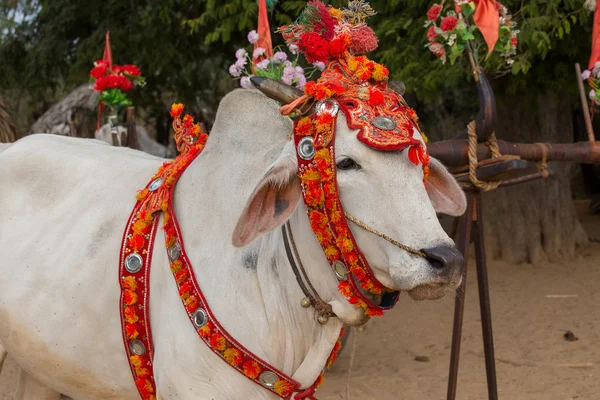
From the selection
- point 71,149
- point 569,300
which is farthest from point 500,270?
point 71,149

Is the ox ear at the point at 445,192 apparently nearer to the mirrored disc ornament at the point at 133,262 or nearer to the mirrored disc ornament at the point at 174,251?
the mirrored disc ornament at the point at 174,251

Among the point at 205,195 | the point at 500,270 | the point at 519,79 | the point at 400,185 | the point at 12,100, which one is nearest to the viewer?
the point at 400,185

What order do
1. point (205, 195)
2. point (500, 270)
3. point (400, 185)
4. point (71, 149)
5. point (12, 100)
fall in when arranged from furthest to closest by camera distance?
point (12, 100)
point (500, 270)
point (71, 149)
point (205, 195)
point (400, 185)

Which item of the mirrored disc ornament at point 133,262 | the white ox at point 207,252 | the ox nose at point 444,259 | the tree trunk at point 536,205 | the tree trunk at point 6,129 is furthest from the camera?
the tree trunk at point 536,205

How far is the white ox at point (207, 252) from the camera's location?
7.46 ft

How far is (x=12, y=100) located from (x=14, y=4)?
516 cm

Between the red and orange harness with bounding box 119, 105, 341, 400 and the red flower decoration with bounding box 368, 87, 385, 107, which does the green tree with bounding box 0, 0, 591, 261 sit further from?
the red and orange harness with bounding box 119, 105, 341, 400

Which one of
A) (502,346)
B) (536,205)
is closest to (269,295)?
(502,346)

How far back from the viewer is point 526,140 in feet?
30.0

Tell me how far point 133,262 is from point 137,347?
28cm

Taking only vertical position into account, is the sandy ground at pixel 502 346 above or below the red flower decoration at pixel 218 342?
below

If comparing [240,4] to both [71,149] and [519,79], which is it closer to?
[519,79]

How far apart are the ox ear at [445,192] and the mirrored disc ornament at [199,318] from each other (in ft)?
2.86

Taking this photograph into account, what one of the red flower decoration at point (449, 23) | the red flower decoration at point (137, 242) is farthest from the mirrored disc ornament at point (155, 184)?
the red flower decoration at point (449, 23)
